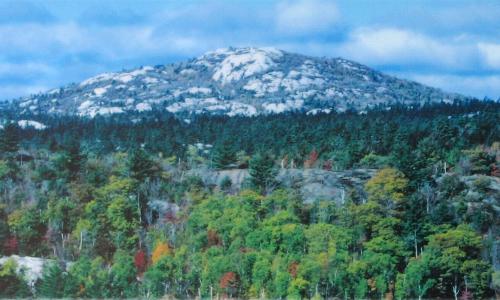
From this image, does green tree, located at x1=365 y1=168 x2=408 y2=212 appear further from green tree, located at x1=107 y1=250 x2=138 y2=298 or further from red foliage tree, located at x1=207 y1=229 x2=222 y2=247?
green tree, located at x1=107 y1=250 x2=138 y2=298

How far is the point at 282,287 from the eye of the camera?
65312mm

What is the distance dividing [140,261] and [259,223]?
48.9ft

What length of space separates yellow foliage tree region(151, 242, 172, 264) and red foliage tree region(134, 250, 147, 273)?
1.09 metres

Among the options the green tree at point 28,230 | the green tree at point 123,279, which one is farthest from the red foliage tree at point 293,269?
the green tree at point 28,230

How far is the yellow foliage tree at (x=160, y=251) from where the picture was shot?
75287 mm

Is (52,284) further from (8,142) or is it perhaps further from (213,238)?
(8,142)

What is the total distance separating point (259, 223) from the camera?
7850cm

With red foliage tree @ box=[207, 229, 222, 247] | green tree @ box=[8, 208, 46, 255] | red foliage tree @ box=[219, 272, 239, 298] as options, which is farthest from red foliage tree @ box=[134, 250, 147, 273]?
green tree @ box=[8, 208, 46, 255]

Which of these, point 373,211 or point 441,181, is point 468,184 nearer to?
point 441,181

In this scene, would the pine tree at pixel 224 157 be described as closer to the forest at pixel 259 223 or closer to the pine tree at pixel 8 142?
the forest at pixel 259 223

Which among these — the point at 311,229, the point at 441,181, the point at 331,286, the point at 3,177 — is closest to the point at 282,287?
the point at 331,286

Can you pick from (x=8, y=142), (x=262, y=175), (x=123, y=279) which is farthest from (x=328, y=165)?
(x=8, y=142)

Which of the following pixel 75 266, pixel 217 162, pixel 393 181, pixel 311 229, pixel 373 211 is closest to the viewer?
pixel 75 266

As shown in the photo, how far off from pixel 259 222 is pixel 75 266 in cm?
2224
